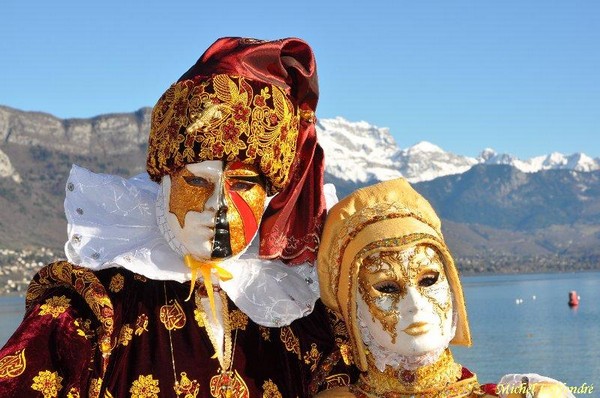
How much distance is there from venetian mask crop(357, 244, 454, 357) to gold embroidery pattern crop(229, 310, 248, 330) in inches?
29.8

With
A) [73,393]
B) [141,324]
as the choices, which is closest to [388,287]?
[141,324]

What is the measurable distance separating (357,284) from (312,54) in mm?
1326

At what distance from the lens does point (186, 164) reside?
477cm

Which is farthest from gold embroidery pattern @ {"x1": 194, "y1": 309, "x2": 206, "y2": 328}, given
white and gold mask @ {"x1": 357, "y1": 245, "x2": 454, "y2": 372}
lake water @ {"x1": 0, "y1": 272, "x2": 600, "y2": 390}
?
lake water @ {"x1": 0, "y1": 272, "x2": 600, "y2": 390}

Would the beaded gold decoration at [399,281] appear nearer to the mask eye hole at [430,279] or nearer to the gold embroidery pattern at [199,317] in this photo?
the mask eye hole at [430,279]

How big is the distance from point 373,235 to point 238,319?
958 mm

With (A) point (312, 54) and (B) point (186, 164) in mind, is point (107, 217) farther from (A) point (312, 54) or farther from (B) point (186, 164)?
(A) point (312, 54)

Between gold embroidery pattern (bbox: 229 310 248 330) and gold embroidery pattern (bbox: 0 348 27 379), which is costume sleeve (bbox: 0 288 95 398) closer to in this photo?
gold embroidery pattern (bbox: 0 348 27 379)

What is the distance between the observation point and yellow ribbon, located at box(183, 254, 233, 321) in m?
4.82

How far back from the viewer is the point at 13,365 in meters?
4.41

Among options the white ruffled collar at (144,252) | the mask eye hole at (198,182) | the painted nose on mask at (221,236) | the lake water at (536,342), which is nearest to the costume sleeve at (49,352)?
the white ruffled collar at (144,252)

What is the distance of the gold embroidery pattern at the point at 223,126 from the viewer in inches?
185

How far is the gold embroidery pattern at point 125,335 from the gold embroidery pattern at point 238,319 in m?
0.54

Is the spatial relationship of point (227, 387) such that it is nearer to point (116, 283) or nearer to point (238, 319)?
point (238, 319)
